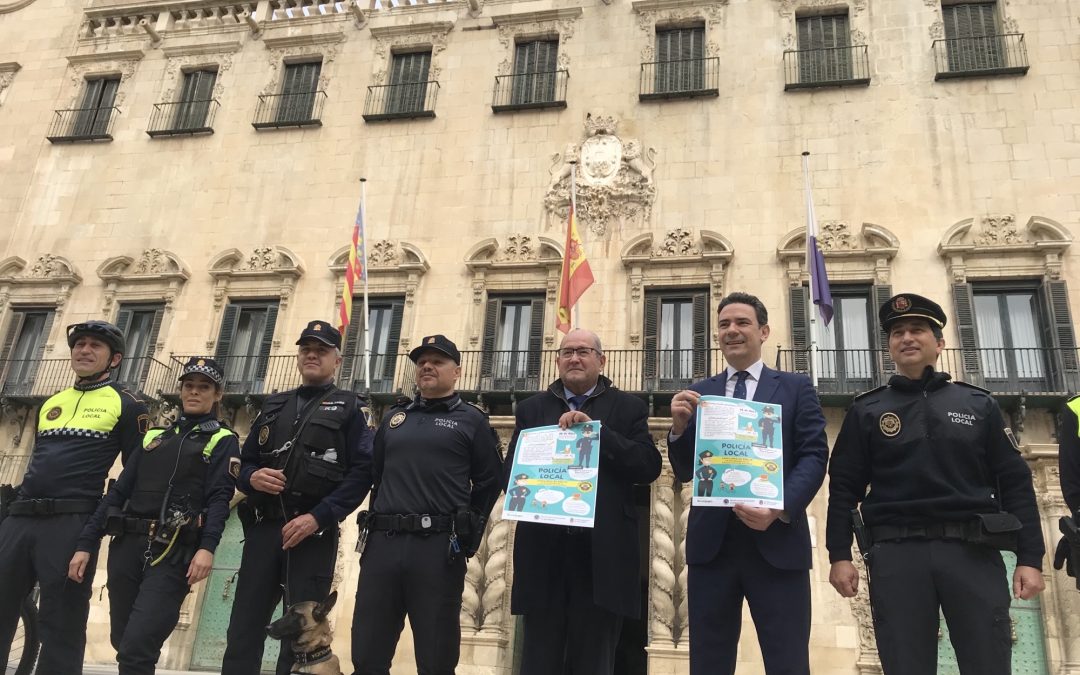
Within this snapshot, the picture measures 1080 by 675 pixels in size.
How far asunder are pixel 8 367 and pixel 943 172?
20655 millimetres

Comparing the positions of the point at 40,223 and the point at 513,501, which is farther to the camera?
the point at 40,223

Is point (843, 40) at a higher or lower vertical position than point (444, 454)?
higher

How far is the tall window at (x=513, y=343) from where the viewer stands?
14.9 meters

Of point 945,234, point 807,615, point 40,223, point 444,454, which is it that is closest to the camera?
point 807,615

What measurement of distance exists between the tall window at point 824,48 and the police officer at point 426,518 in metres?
13.7

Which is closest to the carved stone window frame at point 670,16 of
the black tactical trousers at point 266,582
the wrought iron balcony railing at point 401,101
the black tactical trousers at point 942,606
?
the wrought iron balcony railing at point 401,101

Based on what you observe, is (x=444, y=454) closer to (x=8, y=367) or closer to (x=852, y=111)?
(x=852, y=111)

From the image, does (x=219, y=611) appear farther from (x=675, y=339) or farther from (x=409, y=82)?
(x=409, y=82)

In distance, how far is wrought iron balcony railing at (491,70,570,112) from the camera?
55.4ft

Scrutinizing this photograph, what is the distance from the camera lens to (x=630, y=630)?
15820 millimetres

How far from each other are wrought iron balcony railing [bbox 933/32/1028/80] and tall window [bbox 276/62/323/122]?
14260 mm

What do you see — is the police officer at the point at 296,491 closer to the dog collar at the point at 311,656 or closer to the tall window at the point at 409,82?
the dog collar at the point at 311,656

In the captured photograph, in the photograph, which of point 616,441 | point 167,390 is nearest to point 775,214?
point 616,441

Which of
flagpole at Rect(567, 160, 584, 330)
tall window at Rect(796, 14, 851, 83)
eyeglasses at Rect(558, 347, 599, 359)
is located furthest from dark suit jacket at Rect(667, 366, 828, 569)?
tall window at Rect(796, 14, 851, 83)
